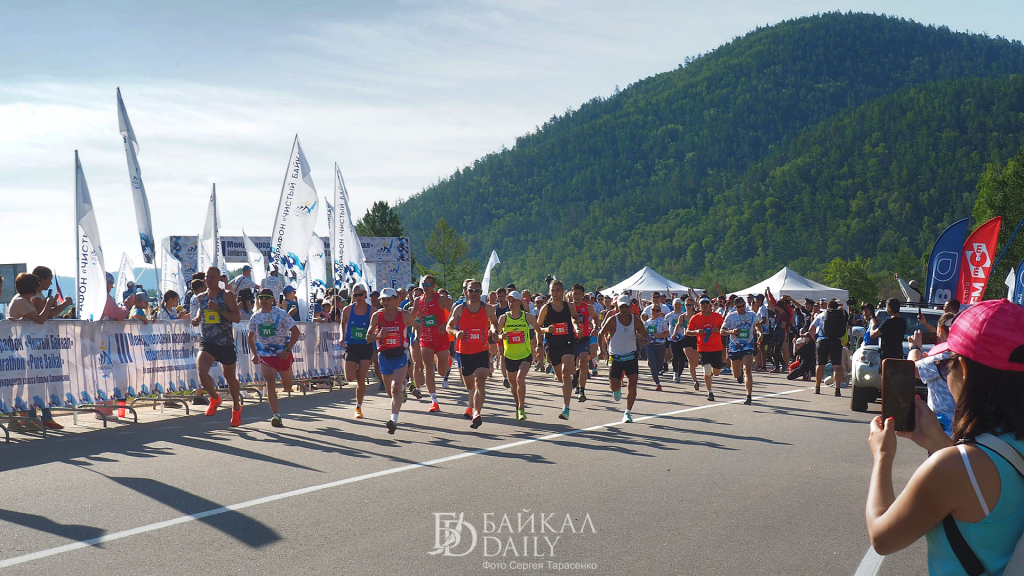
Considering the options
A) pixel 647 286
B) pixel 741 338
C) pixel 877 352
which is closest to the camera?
pixel 877 352

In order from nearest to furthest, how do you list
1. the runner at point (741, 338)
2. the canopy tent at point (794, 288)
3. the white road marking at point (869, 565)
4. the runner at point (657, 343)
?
the white road marking at point (869, 565), the runner at point (741, 338), the runner at point (657, 343), the canopy tent at point (794, 288)

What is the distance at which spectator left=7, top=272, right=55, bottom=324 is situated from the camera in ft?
37.7

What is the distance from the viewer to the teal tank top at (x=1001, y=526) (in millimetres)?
2197

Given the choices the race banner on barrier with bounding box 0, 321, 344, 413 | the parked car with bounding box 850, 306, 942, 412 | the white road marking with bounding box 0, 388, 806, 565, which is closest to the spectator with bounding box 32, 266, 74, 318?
the race banner on barrier with bounding box 0, 321, 344, 413

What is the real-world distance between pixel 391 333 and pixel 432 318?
353 centimetres

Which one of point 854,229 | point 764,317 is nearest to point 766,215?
point 854,229

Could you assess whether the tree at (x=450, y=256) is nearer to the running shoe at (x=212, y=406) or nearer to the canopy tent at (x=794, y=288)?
the canopy tent at (x=794, y=288)

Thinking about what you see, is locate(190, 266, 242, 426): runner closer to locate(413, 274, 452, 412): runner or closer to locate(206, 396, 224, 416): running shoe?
locate(206, 396, 224, 416): running shoe

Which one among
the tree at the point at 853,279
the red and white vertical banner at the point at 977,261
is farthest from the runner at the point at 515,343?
the tree at the point at 853,279

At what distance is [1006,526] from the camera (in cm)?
220

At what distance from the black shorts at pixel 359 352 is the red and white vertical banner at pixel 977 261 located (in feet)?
37.2

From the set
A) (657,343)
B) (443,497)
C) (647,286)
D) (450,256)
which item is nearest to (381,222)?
(450,256)

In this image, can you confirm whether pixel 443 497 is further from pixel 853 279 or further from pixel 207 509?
pixel 853 279

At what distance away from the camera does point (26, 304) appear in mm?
11570
